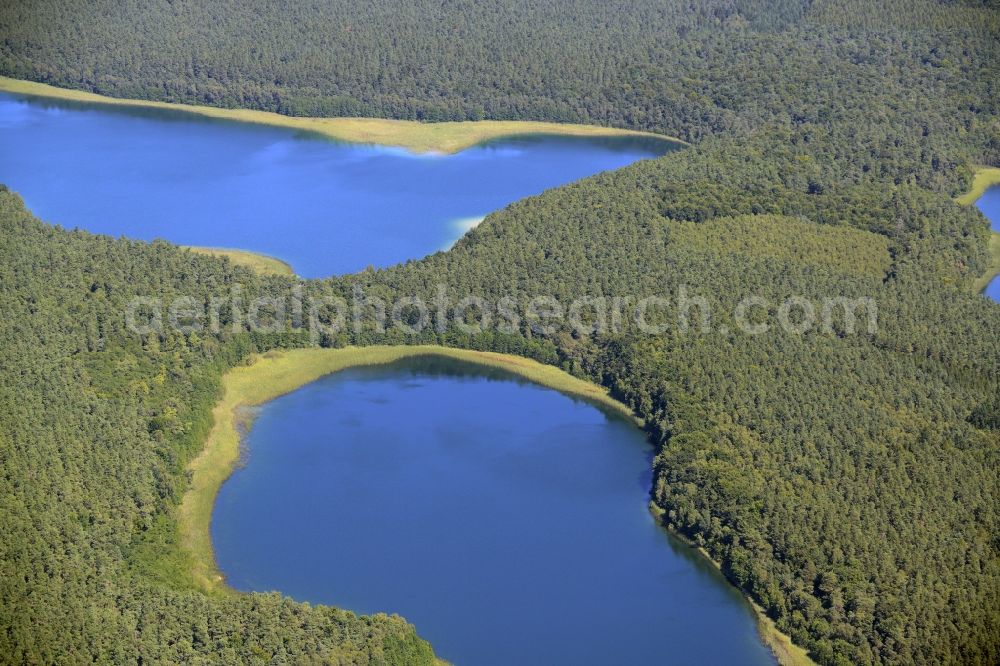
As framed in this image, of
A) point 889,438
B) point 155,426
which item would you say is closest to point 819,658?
point 889,438

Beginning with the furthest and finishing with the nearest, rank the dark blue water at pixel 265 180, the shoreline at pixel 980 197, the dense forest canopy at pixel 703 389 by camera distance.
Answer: the dark blue water at pixel 265 180 → the shoreline at pixel 980 197 → the dense forest canopy at pixel 703 389

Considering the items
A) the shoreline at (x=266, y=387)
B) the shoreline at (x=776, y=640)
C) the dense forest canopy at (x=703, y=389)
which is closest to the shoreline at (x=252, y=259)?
the dense forest canopy at (x=703, y=389)

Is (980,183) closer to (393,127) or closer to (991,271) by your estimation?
(991,271)

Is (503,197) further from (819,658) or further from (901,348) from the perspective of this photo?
(819,658)

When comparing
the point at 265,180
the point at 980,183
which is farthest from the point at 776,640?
the point at 980,183

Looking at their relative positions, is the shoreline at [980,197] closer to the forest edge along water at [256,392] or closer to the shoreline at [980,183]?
the shoreline at [980,183]

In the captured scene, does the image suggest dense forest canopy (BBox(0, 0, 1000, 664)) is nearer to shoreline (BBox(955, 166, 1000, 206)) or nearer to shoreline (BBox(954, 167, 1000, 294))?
shoreline (BBox(954, 167, 1000, 294))

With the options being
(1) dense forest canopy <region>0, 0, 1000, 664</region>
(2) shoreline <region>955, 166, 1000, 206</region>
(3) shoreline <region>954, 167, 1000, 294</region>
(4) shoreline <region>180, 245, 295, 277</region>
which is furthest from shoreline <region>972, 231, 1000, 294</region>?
(4) shoreline <region>180, 245, 295, 277</region>
